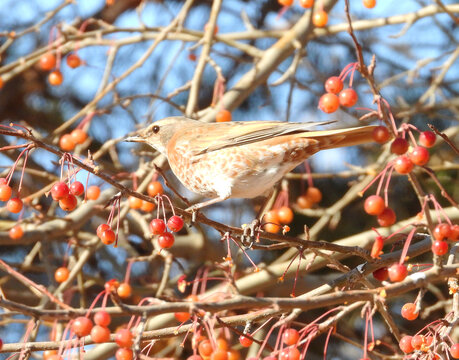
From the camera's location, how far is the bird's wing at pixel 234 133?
10.8 feet

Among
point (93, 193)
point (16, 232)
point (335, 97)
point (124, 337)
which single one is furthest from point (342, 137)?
point (16, 232)

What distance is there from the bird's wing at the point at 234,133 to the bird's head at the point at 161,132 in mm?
191

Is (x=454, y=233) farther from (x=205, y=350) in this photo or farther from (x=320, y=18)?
(x=320, y=18)

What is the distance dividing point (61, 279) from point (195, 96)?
138cm

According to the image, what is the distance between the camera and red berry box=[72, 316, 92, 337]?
1730 millimetres

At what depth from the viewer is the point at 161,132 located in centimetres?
394

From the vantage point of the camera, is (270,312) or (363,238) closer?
(270,312)

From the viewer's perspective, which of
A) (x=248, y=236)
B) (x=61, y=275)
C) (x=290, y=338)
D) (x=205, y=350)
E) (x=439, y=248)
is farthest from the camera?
(x=61, y=275)

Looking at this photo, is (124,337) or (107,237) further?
(107,237)

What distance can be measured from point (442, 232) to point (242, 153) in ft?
5.24

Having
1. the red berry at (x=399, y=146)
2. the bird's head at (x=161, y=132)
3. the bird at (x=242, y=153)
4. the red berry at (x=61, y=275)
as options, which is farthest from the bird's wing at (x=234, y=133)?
the red berry at (x=399, y=146)

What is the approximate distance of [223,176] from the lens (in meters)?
3.39

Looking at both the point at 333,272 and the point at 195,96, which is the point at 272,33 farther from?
the point at 333,272

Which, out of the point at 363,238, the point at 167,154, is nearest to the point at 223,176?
the point at 167,154
